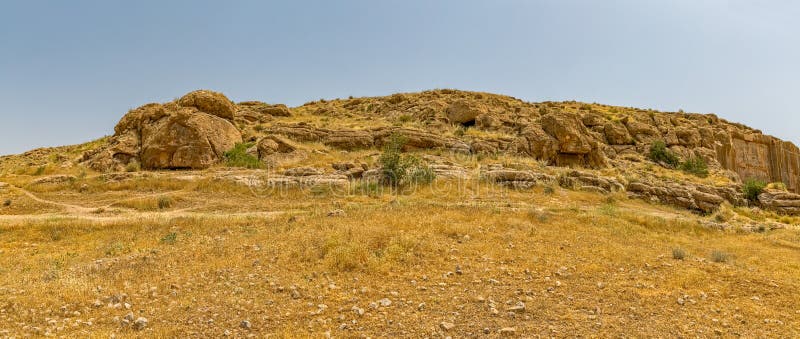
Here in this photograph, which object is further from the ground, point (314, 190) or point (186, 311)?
point (314, 190)

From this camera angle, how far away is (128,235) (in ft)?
34.2

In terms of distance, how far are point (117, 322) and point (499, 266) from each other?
5756 mm

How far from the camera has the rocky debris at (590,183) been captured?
1759 cm

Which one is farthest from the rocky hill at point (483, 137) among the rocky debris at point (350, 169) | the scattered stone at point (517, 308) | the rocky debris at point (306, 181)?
the scattered stone at point (517, 308)

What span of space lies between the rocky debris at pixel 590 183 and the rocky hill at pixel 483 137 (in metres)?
0.09

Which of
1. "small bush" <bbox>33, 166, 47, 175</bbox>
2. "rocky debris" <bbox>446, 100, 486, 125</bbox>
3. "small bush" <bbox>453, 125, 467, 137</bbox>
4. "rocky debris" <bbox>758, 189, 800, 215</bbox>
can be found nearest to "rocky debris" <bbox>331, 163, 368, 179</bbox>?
"small bush" <bbox>453, 125, 467, 137</bbox>

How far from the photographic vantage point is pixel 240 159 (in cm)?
1877

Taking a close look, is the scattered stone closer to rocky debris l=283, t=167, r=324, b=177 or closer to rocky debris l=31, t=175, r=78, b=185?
rocky debris l=283, t=167, r=324, b=177

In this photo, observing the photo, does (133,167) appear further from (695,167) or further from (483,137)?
(695,167)

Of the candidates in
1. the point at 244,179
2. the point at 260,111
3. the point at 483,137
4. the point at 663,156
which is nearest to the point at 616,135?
the point at 663,156

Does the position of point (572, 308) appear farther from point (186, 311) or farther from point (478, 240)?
point (186, 311)

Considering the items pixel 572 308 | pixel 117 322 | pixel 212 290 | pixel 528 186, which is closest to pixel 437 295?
pixel 572 308

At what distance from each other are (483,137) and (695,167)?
1446 cm

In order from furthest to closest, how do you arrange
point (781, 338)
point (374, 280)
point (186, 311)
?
1. point (374, 280)
2. point (186, 311)
3. point (781, 338)
